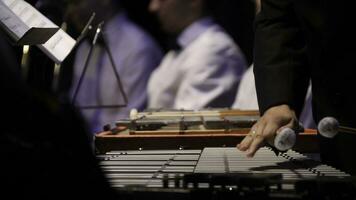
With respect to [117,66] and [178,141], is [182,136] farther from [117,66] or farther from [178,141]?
[117,66]

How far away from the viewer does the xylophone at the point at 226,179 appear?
4.10 feet

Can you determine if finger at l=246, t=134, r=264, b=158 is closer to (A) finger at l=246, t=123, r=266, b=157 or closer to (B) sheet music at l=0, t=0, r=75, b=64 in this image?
(A) finger at l=246, t=123, r=266, b=157

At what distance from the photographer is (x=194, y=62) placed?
552 centimetres

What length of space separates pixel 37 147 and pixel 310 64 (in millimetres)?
1551

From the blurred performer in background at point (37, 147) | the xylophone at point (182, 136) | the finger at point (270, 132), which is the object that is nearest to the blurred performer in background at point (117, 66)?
the xylophone at point (182, 136)

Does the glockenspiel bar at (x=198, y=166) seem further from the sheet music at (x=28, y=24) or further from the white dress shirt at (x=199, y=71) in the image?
the white dress shirt at (x=199, y=71)

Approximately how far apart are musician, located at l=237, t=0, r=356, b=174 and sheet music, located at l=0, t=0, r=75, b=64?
75cm

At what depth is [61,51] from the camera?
7.56 ft

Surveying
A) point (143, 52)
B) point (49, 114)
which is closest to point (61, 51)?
point (49, 114)

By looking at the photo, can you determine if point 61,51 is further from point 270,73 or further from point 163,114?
point 163,114

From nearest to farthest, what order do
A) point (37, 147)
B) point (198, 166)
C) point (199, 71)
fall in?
point (37, 147) < point (198, 166) < point (199, 71)

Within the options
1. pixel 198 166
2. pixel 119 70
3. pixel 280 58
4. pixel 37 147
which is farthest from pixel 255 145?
pixel 119 70

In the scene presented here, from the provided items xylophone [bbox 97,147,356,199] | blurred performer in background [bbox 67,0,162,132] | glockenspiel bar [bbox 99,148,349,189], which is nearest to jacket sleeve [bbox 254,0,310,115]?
glockenspiel bar [bbox 99,148,349,189]

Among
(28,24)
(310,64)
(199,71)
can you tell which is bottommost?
(199,71)
